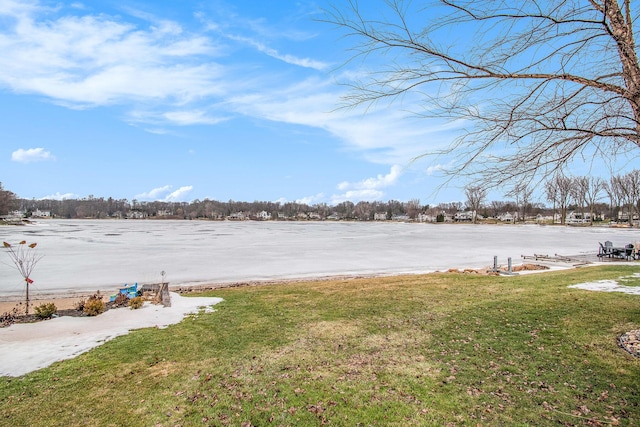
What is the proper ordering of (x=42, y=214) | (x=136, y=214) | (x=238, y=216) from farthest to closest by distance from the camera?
(x=136, y=214) → (x=238, y=216) → (x=42, y=214)

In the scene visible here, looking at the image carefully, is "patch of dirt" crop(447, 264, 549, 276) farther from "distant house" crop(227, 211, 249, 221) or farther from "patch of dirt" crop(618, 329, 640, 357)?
"distant house" crop(227, 211, 249, 221)

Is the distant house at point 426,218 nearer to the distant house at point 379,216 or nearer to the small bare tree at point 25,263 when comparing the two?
the distant house at point 379,216

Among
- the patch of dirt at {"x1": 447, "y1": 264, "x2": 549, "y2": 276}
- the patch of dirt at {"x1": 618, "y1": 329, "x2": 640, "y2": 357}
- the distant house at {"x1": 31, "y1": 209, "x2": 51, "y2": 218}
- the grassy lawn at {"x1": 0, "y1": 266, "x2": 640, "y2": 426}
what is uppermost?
the distant house at {"x1": 31, "y1": 209, "x2": 51, "y2": 218}

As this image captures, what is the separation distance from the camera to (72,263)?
22469 millimetres

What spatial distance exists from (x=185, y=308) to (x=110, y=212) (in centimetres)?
19384

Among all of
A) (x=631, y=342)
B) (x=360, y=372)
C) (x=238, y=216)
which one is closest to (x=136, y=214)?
(x=238, y=216)

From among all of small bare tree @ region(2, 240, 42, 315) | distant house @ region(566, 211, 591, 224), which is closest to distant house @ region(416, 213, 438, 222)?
distant house @ region(566, 211, 591, 224)

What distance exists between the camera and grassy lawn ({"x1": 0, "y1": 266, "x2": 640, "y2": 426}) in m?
4.56

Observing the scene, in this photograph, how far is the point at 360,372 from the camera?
5.79 m

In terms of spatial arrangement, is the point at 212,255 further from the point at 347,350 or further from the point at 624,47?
the point at 624,47

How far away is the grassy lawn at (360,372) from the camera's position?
4.56m

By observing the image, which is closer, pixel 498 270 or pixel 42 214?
pixel 498 270

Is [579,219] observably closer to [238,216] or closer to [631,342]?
[631,342]

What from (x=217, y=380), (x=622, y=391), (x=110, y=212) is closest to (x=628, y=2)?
(x=622, y=391)
